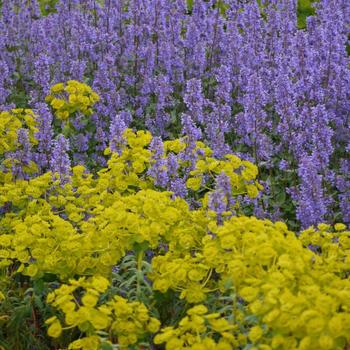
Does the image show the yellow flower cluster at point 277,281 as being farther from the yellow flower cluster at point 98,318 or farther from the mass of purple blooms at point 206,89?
the mass of purple blooms at point 206,89

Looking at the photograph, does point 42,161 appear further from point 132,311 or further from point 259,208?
point 132,311

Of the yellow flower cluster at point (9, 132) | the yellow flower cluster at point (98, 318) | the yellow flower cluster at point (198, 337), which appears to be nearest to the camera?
the yellow flower cluster at point (198, 337)

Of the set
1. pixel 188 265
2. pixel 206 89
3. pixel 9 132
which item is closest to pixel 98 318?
pixel 188 265

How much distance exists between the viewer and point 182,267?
3289 millimetres

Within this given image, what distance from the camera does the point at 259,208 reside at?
4.60 metres

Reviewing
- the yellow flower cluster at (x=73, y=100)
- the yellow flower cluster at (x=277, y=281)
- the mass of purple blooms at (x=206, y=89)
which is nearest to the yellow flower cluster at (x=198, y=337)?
the yellow flower cluster at (x=277, y=281)

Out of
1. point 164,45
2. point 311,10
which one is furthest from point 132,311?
point 311,10

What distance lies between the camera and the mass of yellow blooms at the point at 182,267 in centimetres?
282

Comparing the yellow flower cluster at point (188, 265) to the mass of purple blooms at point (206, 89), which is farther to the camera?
the mass of purple blooms at point (206, 89)

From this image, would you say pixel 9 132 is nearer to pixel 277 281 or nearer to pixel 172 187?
pixel 172 187

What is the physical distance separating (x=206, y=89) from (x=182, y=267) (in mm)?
3821

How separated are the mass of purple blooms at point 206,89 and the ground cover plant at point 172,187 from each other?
2cm

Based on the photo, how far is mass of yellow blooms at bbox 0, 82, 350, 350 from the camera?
111 inches

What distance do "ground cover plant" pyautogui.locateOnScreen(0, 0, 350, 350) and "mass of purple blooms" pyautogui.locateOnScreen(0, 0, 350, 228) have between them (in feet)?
0.05
